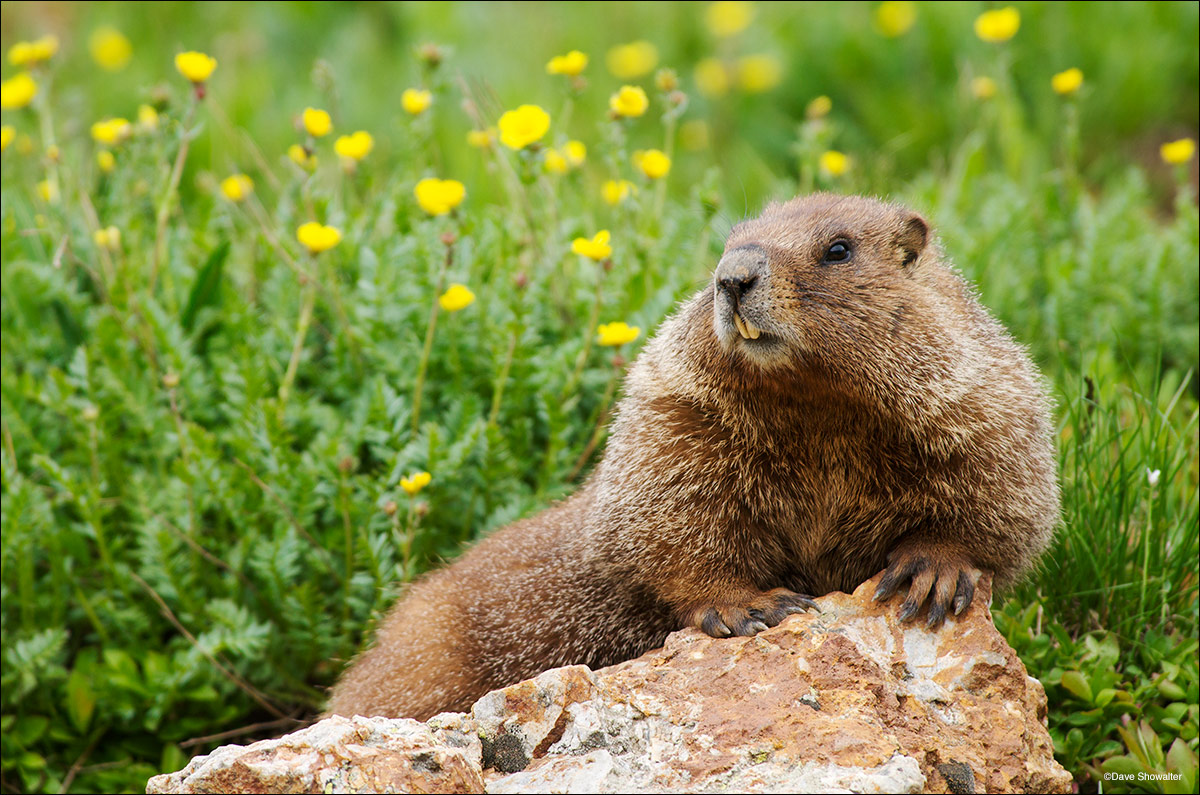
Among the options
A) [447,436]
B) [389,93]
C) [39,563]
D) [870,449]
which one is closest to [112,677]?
[39,563]

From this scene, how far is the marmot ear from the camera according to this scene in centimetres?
363

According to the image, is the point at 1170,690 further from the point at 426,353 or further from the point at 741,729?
the point at 426,353

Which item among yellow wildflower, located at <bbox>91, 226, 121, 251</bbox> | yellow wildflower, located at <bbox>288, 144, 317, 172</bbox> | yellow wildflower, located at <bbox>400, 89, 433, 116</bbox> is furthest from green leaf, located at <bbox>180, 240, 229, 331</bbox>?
yellow wildflower, located at <bbox>400, 89, 433, 116</bbox>

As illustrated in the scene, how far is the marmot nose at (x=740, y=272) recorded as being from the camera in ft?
10.4

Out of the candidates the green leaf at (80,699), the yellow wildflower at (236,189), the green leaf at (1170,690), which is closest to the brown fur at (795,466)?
the green leaf at (1170,690)

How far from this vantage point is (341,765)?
2.44 metres

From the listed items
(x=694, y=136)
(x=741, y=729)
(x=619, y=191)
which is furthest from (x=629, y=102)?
(x=694, y=136)

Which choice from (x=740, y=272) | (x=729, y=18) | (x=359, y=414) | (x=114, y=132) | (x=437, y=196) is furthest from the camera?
(x=729, y=18)

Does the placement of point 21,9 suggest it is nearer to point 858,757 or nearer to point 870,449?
point 870,449

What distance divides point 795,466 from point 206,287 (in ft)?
9.67

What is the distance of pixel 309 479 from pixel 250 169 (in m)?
4.20

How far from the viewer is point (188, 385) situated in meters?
4.75

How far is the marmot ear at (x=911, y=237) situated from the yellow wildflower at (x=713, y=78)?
5515mm

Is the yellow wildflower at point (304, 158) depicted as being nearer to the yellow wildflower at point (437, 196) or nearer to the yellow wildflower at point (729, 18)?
the yellow wildflower at point (437, 196)
